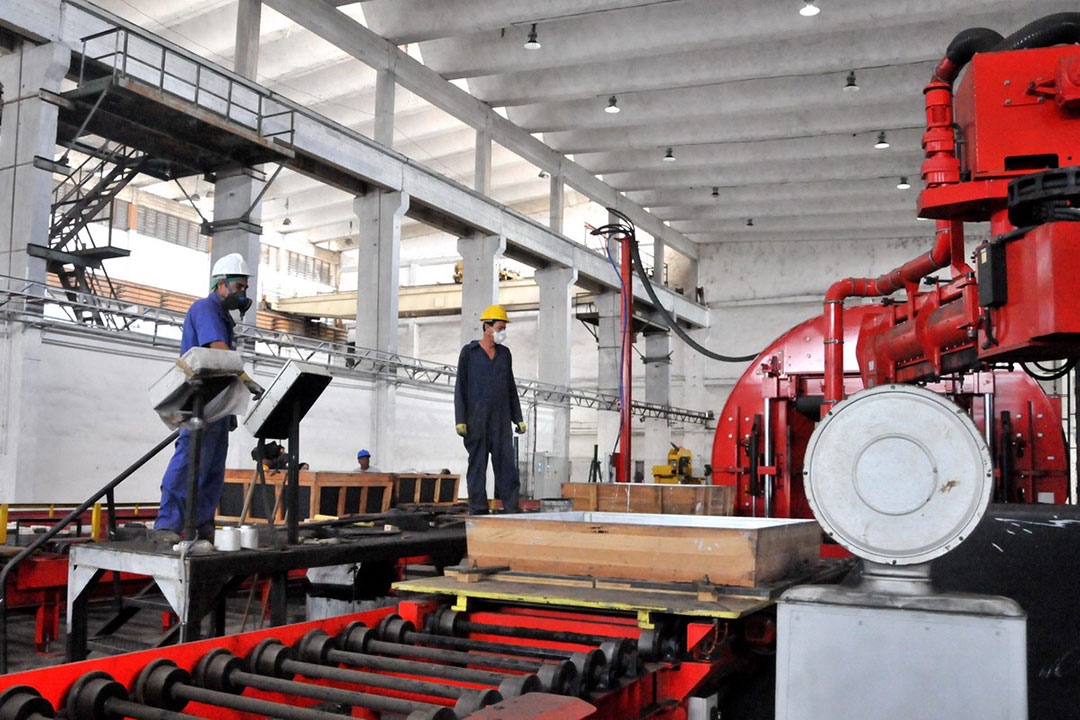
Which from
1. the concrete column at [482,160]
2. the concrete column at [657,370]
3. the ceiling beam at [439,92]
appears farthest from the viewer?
the concrete column at [657,370]

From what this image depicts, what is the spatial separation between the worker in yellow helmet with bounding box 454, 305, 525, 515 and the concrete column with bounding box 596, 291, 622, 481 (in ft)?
43.7

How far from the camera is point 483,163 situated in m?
16.3

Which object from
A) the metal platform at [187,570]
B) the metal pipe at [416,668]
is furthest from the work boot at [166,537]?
the metal pipe at [416,668]

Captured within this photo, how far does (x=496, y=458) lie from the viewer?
6.36m

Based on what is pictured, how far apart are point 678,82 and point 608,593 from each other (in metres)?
12.4

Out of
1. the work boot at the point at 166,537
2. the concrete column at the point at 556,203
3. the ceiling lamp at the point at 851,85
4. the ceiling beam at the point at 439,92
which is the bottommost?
the work boot at the point at 166,537

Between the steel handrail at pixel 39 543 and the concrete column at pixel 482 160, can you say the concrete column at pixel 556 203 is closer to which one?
the concrete column at pixel 482 160

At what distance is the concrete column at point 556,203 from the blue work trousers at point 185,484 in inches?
561

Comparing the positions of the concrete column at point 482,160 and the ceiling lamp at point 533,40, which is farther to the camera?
the concrete column at point 482,160

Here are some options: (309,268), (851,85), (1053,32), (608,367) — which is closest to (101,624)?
(1053,32)

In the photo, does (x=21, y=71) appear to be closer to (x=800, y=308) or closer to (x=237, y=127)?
(x=237, y=127)

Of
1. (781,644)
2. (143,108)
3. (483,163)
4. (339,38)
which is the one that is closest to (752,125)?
(483,163)

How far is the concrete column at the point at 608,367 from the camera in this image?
1988 cm

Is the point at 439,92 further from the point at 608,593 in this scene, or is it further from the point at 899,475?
the point at 899,475
